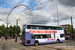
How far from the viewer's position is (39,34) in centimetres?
1700

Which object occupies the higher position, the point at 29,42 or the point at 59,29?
the point at 59,29

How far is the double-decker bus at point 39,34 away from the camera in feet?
52.5

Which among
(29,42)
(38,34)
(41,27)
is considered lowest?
(29,42)

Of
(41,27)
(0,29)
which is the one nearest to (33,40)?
(41,27)

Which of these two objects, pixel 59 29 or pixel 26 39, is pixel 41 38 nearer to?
pixel 26 39

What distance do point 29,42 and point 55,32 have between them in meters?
6.57

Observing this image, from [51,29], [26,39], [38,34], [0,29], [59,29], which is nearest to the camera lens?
[26,39]

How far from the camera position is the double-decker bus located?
16016 millimetres

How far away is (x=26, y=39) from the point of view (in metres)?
15.9

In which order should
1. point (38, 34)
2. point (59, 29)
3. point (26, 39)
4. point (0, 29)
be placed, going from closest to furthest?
point (26, 39), point (38, 34), point (59, 29), point (0, 29)

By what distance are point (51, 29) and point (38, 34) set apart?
335 centimetres

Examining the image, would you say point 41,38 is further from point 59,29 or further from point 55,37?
point 59,29

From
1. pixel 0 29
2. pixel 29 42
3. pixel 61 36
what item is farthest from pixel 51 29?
pixel 0 29

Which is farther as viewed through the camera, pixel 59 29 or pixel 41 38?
pixel 59 29
